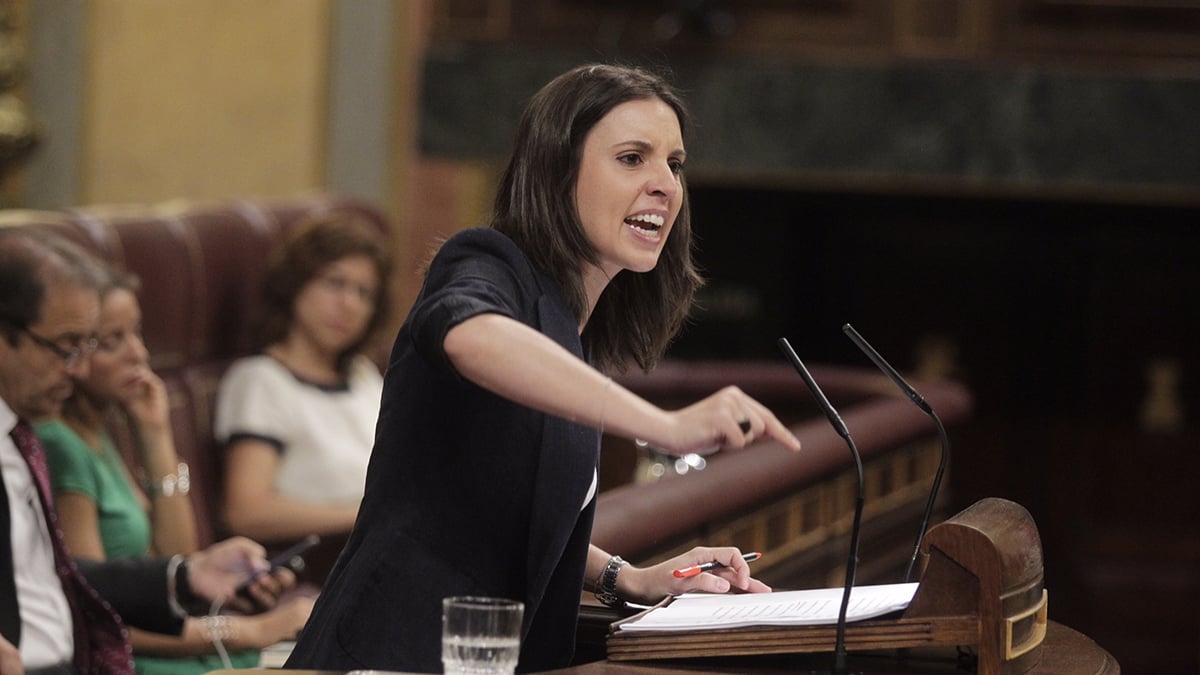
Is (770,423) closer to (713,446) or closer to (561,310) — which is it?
(713,446)

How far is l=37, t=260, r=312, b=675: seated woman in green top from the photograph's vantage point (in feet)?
9.95

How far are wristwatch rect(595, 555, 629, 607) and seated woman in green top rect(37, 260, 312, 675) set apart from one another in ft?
4.50

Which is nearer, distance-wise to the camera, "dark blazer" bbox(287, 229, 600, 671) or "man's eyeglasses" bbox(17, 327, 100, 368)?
"dark blazer" bbox(287, 229, 600, 671)

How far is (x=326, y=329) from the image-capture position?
13.8ft

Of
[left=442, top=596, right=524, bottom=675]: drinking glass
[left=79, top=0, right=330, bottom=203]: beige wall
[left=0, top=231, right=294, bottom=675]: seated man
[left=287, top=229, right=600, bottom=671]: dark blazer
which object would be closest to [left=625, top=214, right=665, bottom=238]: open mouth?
[left=287, top=229, right=600, bottom=671]: dark blazer

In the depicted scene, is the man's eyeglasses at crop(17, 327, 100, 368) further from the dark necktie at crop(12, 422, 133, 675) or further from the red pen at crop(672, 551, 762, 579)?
the red pen at crop(672, 551, 762, 579)

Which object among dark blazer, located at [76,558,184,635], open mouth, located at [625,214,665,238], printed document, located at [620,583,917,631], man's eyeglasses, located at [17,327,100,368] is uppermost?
open mouth, located at [625,214,665,238]

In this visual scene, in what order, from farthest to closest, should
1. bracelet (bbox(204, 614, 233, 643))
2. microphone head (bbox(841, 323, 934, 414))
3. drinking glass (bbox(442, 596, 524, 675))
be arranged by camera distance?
1. bracelet (bbox(204, 614, 233, 643))
2. microphone head (bbox(841, 323, 934, 414))
3. drinking glass (bbox(442, 596, 524, 675))

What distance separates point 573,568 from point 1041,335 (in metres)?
5.54

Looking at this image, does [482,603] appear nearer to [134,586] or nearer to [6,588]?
[6,588]

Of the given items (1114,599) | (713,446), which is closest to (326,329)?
(713,446)

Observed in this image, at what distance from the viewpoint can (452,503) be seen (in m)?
1.72

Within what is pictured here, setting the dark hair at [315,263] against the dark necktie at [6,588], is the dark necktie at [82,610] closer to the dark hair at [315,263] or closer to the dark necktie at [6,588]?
the dark necktie at [6,588]

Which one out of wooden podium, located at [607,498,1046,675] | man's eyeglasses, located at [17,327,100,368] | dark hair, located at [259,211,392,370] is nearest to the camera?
wooden podium, located at [607,498,1046,675]
